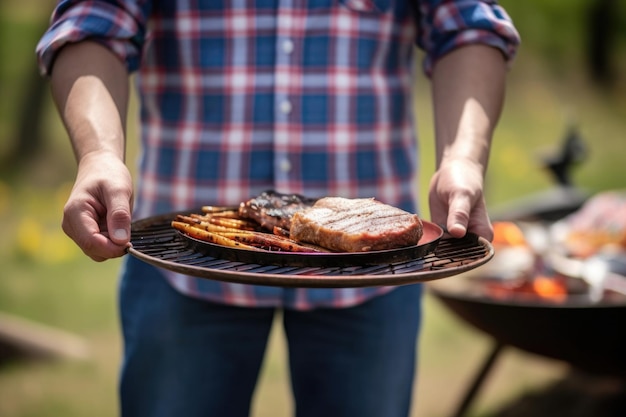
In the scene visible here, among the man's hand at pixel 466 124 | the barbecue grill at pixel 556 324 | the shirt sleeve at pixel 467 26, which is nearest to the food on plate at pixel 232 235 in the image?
the man's hand at pixel 466 124

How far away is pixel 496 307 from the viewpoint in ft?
11.3

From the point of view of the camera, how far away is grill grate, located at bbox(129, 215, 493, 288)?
1.39 m

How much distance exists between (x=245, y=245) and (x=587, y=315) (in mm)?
2142

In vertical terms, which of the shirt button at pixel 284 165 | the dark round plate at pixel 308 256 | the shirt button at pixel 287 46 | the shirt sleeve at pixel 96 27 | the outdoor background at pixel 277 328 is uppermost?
the shirt sleeve at pixel 96 27

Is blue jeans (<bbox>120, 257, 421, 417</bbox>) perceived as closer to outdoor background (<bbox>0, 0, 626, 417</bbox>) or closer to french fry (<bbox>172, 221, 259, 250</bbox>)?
french fry (<bbox>172, 221, 259, 250</bbox>)

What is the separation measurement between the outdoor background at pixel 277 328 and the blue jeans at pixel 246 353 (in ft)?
7.19

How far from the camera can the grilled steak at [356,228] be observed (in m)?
1.63

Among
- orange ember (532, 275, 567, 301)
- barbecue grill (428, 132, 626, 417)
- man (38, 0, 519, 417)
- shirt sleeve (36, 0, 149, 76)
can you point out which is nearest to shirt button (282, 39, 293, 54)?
man (38, 0, 519, 417)

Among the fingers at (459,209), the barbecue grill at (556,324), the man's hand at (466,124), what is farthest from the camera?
the barbecue grill at (556,324)

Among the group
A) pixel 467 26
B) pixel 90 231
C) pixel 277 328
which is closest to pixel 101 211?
pixel 90 231

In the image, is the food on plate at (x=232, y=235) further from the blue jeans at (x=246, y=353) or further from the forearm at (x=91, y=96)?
the blue jeans at (x=246, y=353)

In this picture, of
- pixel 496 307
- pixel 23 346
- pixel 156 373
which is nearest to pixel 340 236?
pixel 156 373

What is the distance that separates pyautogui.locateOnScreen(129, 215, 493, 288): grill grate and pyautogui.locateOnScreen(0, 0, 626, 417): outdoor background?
2.91 meters

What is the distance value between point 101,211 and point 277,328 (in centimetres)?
509
